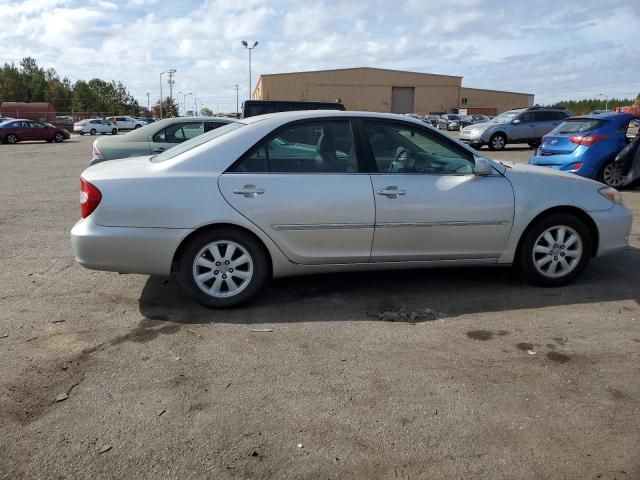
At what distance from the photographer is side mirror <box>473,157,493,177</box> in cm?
485

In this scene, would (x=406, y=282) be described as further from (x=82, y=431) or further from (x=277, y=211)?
(x=82, y=431)

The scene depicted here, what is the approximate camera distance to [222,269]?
4637 mm

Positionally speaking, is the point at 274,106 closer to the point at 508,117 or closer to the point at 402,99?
the point at 508,117

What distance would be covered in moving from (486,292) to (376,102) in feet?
246

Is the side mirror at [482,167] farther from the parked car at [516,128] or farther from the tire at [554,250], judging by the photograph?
the parked car at [516,128]

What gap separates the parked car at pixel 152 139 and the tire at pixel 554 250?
6.87 metres

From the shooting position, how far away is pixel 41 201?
10258 mm

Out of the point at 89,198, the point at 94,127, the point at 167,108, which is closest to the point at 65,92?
the point at 167,108

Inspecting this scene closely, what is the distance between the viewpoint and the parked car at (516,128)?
22375mm

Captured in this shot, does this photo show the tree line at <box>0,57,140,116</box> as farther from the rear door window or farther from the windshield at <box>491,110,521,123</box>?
the rear door window

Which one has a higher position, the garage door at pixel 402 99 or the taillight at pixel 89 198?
the garage door at pixel 402 99

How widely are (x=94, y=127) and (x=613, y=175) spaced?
46.7 m

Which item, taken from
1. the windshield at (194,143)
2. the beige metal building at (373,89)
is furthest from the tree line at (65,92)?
the windshield at (194,143)

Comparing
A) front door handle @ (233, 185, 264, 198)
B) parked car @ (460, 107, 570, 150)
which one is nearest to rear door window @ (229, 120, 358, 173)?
front door handle @ (233, 185, 264, 198)
